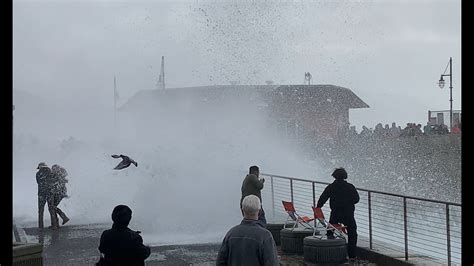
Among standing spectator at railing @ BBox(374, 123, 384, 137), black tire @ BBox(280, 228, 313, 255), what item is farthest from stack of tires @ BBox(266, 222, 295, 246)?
standing spectator at railing @ BBox(374, 123, 384, 137)

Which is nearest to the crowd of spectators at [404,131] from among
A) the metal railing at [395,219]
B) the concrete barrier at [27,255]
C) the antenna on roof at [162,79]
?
the metal railing at [395,219]

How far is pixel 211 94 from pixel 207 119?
3.42m

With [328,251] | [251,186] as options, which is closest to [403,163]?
[251,186]

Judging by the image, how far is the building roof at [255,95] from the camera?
94.6 ft

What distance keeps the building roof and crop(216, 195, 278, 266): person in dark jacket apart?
71.9ft

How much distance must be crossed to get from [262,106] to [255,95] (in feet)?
2.32

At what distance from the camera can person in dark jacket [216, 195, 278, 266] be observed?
496 centimetres

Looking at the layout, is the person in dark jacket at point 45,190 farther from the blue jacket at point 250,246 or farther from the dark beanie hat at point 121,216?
the blue jacket at point 250,246

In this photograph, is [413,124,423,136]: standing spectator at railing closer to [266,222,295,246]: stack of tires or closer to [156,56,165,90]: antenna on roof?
[156,56,165,90]: antenna on roof

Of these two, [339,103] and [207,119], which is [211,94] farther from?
[339,103]

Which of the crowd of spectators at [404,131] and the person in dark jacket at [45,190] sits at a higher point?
the crowd of spectators at [404,131]

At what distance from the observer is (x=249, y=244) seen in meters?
4.98
